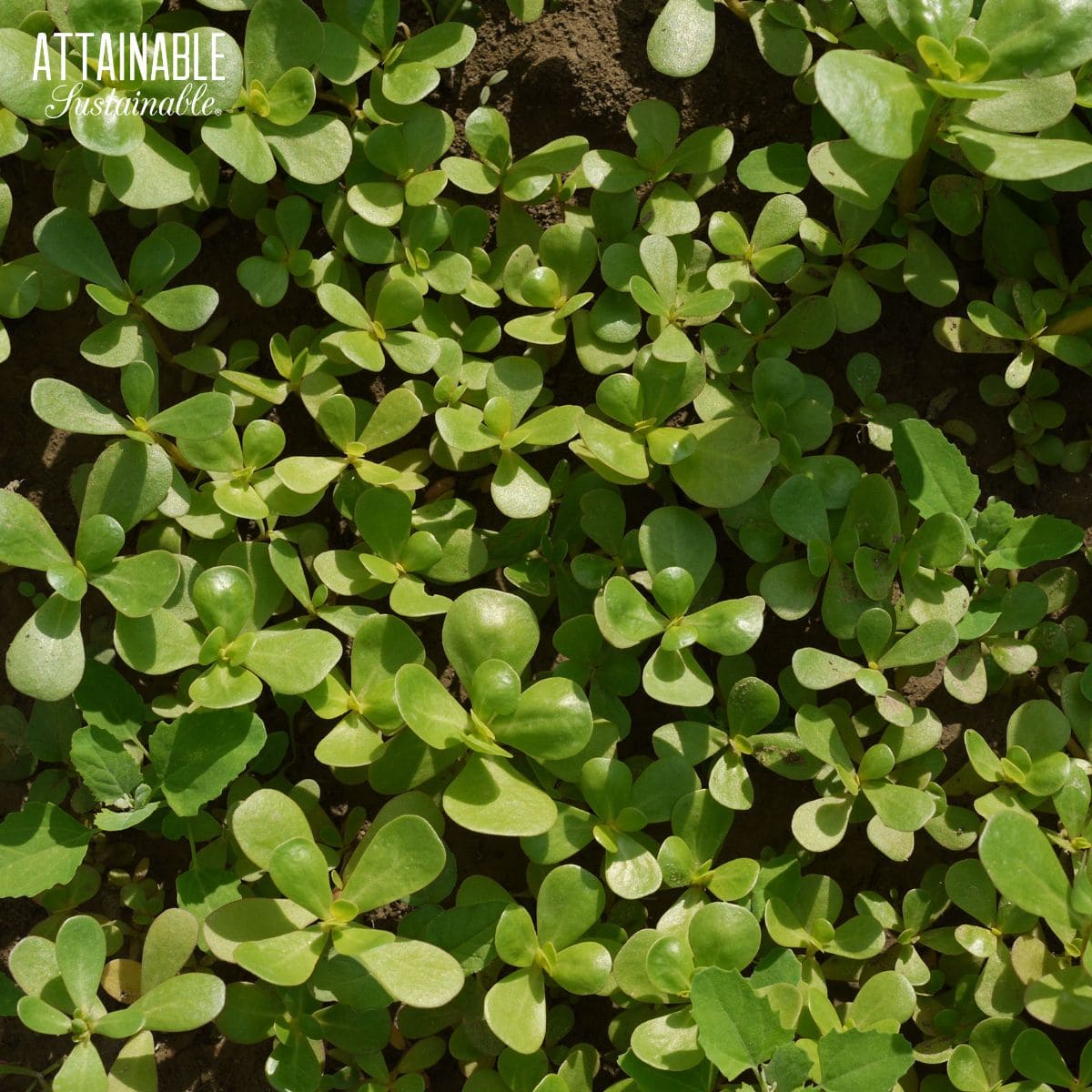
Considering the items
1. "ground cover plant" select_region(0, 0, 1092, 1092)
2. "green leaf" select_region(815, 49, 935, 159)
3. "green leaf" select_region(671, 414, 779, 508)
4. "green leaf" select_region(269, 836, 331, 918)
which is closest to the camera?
"green leaf" select_region(815, 49, 935, 159)

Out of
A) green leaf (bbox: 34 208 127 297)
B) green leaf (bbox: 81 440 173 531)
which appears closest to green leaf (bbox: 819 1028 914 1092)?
green leaf (bbox: 81 440 173 531)

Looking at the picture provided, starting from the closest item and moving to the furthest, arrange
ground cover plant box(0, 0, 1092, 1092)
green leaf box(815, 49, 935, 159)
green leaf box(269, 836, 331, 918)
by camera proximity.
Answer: green leaf box(815, 49, 935, 159)
green leaf box(269, 836, 331, 918)
ground cover plant box(0, 0, 1092, 1092)

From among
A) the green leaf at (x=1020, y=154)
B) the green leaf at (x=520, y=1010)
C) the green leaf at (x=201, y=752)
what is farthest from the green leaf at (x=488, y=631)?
the green leaf at (x=1020, y=154)

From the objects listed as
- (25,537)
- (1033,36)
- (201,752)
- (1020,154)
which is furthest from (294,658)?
(1033,36)

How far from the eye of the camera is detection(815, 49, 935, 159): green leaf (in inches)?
51.5

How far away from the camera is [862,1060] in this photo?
4.82ft

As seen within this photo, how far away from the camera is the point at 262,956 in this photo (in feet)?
4.56

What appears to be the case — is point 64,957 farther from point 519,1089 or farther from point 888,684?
point 888,684

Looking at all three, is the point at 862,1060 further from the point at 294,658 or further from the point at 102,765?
the point at 102,765

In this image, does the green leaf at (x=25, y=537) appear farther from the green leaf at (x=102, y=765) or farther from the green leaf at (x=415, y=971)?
the green leaf at (x=415, y=971)

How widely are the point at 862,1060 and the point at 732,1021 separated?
0.20m

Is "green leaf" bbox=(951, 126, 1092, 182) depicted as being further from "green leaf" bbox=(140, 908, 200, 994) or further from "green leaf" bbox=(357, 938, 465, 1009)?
"green leaf" bbox=(140, 908, 200, 994)

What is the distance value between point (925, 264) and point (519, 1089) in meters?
1.47

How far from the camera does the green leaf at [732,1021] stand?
4.66ft
